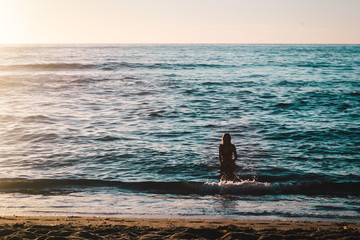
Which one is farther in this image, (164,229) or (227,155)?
(227,155)

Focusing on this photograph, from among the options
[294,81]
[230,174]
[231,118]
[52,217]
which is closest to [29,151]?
[52,217]

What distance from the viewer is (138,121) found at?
17859mm

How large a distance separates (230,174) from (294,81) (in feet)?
86.7

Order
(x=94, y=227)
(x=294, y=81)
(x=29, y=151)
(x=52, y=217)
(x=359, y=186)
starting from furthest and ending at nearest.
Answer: (x=294, y=81)
(x=29, y=151)
(x=359, y=186)
(x=52, y=217)
(x=94, y=227)

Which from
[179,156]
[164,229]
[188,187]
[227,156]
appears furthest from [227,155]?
[164,229]

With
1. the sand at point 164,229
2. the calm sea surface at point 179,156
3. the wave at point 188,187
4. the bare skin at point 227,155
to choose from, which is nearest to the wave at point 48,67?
the calm sea surface at point 179,156

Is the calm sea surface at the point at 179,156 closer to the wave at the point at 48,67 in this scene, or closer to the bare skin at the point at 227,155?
the bare skin at the point at 227,155

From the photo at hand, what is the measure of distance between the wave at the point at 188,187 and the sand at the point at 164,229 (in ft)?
7.99

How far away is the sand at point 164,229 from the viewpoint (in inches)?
225

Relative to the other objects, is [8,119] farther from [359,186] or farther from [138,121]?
[359,186]

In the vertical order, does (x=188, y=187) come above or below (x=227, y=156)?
below

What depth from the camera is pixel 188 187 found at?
973 centimetres

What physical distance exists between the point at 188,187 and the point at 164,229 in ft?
11.9

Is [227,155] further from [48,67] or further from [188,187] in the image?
[48,67]
